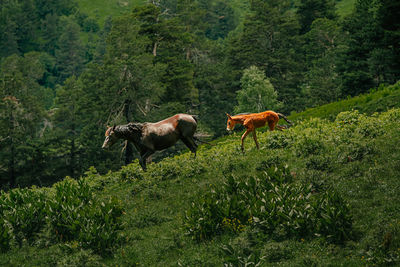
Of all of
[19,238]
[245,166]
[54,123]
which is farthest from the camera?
[54,123]

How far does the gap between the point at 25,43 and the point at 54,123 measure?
11494cm

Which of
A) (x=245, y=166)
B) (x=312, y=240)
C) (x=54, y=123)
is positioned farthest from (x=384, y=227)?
(x=54, y=123)

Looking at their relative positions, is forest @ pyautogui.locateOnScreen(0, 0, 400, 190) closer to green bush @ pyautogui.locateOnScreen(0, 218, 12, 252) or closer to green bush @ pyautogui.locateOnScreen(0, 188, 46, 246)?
green bush @ pyautogui.locateOnScreen(0, 188, 46, 246)

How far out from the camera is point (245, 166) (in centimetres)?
1762

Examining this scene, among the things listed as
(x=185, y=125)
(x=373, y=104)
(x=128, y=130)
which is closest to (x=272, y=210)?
(x=185, y=125)

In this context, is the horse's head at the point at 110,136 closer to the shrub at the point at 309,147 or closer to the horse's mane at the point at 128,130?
the horse's mane at the point at 128,130

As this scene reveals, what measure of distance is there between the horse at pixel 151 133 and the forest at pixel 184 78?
8.33 feet

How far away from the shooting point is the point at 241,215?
42.1ft

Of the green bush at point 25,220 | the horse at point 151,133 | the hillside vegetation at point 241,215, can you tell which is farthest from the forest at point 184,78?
the green bush at point 25,220

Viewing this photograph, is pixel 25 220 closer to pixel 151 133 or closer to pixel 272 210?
pixel 151 133

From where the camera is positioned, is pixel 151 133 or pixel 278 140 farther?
pixel 278 140

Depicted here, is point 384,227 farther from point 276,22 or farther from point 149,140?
point 276,22

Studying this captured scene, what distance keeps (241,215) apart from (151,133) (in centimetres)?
677

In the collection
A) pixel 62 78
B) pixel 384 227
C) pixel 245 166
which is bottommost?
pixel 62 78
